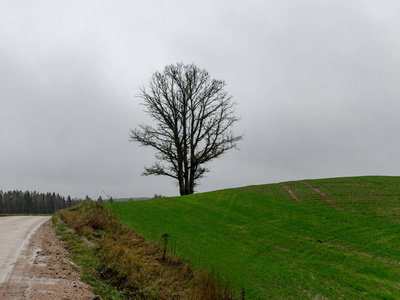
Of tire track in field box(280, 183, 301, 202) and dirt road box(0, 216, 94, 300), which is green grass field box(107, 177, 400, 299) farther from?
dirt road box(0, 216, 94, 300)

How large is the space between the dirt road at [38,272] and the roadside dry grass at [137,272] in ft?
1.42

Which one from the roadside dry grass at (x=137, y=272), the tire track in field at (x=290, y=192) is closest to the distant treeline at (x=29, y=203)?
the tire track in field at (x=290, y=192)

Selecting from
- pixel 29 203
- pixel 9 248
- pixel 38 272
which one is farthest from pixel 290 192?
pixel 29 203

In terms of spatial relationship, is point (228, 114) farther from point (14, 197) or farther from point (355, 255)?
point (14, 197)

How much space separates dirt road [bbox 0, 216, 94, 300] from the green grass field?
14.0ft

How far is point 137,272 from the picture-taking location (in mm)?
7551

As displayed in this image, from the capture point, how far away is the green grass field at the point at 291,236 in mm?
8766

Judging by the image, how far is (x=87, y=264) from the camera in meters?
7.48

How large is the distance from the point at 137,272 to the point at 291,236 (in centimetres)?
799

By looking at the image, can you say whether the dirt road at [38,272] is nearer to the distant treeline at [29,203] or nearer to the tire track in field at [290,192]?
the tire track in field at [290,192]

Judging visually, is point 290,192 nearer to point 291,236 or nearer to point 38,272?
point 291,236

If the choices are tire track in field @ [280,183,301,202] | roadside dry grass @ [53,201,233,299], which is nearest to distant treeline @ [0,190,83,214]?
tire track in field @ [280,183,301,202]

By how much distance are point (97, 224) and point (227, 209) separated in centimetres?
793

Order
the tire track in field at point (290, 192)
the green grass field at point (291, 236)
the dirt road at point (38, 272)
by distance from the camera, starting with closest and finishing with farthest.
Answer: the dirt road at point (38, 272)
the green grass field at point (291, 236)
the tire track in field at point (290, 192)
